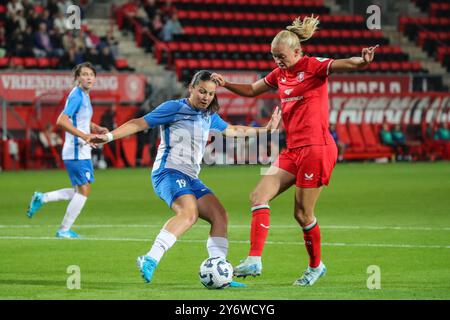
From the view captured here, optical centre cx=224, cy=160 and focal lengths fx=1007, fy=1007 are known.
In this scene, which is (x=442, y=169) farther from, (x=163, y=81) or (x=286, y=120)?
(x=286, y=120)

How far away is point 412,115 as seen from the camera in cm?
3550

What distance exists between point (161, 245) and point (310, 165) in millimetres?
1575

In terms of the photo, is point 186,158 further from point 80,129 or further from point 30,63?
point 30,63

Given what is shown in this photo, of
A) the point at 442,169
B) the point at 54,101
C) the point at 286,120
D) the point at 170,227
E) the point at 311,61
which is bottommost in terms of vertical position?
the point at 442,169

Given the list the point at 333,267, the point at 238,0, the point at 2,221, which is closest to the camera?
the point at 333,267

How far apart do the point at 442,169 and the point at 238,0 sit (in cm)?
1341

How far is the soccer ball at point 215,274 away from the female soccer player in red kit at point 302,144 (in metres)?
0.38

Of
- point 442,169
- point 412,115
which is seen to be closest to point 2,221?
point 442,169

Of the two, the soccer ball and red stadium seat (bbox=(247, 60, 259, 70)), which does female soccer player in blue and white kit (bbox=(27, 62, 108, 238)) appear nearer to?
the soccer ball

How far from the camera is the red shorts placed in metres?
9.31

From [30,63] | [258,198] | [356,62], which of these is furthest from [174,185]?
[30,63]

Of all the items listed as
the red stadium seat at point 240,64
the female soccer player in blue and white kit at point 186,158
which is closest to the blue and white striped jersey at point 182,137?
the female soccer player in blue and white kit at point 186,158

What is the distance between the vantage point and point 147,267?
28.7 ft

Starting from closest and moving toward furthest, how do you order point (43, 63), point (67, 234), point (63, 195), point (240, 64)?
point (67, 234), point (63, 195), point (43, 63), point (240, 64)
